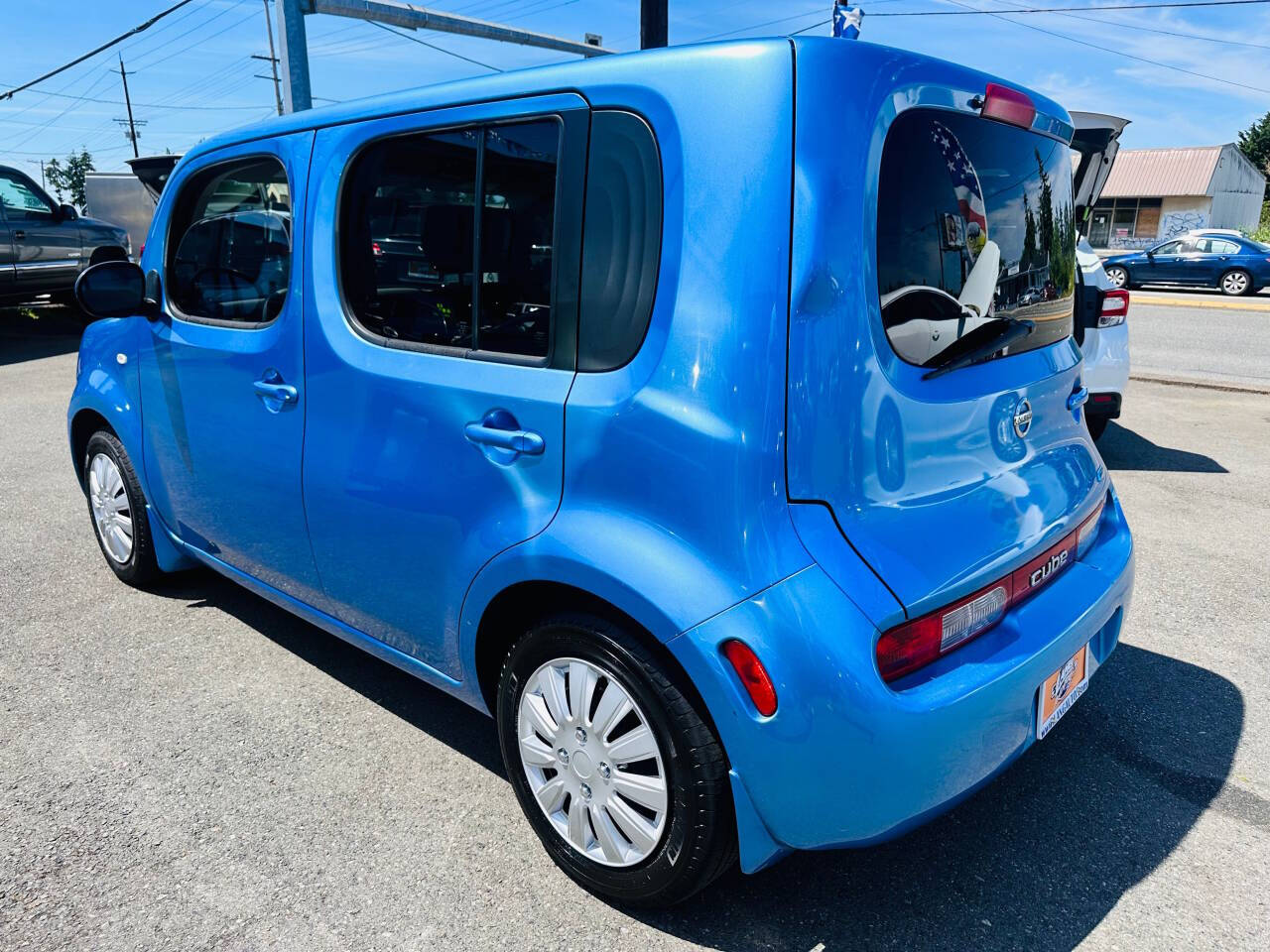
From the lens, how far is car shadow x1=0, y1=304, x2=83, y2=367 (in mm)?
11609

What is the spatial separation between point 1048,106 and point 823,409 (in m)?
1.27

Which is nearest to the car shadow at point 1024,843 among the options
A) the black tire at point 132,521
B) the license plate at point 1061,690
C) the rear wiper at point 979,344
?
the license plate at point 1061,690

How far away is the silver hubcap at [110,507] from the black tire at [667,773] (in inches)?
102

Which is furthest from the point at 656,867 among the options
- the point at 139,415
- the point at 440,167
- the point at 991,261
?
the point at 139,415

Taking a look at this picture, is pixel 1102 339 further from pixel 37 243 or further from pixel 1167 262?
pixel 1167 262

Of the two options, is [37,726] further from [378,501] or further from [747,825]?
[747,825]

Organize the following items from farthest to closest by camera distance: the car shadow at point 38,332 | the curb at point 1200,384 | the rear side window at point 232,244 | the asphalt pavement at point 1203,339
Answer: the car shadow at point 38,332, the asphalt pavement at point 1203,339, the curb at point 1200,384, the rear side window at point 232,244

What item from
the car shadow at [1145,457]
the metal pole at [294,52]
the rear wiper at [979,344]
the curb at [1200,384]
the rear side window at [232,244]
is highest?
the metal pole at [294,52]

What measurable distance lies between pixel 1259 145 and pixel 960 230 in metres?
77.3

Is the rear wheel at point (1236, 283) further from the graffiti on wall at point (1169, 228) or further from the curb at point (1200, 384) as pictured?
the graffiti on wall at point (1169, 228)

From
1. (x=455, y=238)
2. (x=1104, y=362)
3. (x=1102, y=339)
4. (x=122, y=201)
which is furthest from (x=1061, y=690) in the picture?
(x=122, y=201)

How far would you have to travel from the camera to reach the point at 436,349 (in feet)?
7.95

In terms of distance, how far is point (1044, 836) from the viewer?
248 centimetres

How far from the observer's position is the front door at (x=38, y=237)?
11.2m
